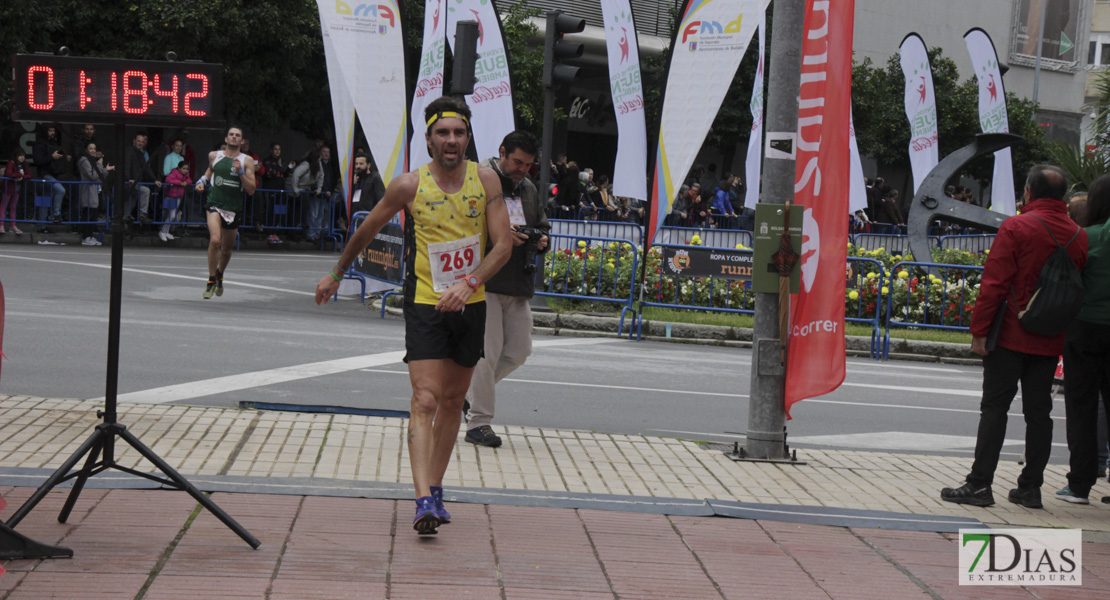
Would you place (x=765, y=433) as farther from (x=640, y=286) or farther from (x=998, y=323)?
(x=640, y=286)

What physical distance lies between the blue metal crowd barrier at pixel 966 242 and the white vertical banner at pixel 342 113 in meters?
12.7

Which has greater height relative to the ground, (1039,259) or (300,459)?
(1039,259)

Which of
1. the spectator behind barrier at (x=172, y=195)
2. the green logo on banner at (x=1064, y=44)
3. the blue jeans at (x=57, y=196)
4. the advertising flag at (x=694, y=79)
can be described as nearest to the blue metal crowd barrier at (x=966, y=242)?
the advertising flag at (x=694, y=79)

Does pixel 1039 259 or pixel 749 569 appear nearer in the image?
pixel 749 569

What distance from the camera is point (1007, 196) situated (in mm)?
24234

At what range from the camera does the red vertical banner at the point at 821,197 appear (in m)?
7.39

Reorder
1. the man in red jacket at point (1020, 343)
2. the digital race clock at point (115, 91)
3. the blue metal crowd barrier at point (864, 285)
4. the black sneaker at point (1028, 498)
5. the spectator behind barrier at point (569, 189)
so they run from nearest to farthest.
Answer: the digital race clock at point (115, 91), the man in red jacket at point (1020, 343), the black sneaker at point (1028, 498), the blue metal crowd barrier at point (864, 285), the spectator behind barrier at point (569, 189)

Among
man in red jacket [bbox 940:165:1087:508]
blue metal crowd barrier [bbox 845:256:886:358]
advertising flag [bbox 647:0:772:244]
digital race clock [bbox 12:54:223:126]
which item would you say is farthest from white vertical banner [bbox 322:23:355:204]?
digital race clock [bbox 12:54:223:126]

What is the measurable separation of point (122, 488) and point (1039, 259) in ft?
16.1

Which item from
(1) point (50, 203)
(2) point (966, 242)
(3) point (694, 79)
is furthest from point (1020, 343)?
(2) point (966, 242)

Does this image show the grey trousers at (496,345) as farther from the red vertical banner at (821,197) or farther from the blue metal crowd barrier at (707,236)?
the blue metal crowd barrier at (707,236)

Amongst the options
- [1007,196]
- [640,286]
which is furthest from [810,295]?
[1007,196]

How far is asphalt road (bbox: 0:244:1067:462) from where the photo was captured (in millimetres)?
8781

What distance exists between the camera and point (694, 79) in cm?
1533
